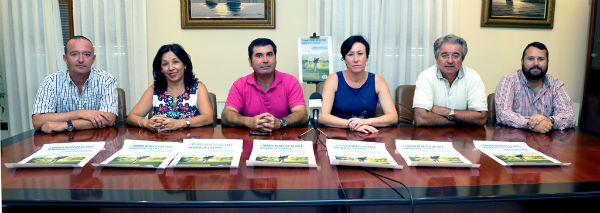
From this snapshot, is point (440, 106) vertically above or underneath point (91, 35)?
underneath

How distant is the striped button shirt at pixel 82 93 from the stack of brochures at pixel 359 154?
5.22ft

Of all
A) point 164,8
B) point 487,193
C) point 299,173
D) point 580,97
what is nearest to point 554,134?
point 487,193

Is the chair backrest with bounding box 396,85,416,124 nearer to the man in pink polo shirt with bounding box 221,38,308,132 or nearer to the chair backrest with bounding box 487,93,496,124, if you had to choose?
the chair backrest with bounding box 487,93,496,124

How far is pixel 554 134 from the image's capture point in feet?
6.54

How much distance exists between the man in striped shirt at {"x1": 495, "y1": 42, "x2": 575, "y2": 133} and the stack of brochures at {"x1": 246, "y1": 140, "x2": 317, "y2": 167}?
4.94 ft

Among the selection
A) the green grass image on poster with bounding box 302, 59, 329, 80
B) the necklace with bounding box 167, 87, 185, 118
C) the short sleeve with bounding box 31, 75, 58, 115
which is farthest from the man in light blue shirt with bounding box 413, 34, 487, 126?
the short sleeve with bounding box 31, 75, 58, 115

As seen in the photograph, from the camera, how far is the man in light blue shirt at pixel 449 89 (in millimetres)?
2393

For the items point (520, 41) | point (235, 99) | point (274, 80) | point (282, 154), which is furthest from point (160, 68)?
point (520, 41)

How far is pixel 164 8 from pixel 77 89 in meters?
1.53

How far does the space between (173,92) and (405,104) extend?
1.74 metres

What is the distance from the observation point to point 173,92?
2.44 m

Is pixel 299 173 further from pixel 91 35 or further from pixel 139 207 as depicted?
pixel 91 35

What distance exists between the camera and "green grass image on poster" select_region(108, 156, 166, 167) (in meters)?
1.29

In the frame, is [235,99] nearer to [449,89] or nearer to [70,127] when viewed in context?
[70,127]
